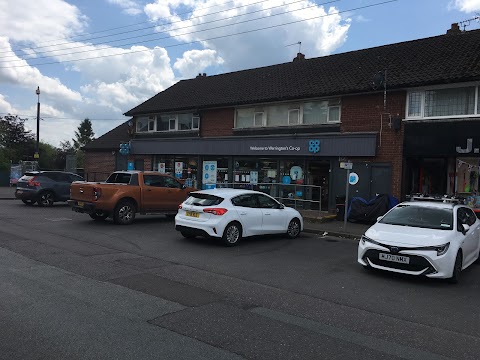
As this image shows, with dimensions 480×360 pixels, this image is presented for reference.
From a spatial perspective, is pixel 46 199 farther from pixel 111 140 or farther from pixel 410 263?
pixel 410 263

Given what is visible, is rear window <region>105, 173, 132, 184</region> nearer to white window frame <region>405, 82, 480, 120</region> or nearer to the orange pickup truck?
the orange pickup truck

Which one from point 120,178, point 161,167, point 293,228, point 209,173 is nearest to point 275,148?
point 209,173

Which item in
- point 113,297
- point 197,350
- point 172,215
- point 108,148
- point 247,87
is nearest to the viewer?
point 197,350

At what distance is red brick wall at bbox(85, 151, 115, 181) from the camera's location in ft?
99.5

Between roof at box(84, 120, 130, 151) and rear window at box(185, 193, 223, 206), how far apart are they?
66.0 feet

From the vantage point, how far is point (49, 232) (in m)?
11.4

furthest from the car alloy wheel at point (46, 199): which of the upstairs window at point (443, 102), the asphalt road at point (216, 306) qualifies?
the upstairs window at point (443, 102)

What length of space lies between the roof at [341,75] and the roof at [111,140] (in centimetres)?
528

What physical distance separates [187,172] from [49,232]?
41.3ft

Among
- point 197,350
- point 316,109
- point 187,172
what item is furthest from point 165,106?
point 197,350

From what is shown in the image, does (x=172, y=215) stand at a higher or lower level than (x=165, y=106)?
lower

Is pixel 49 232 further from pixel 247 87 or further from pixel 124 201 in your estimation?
pixel 247 87

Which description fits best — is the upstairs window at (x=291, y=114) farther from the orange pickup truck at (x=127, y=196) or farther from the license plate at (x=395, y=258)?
the license plate at (x=395, y=258)

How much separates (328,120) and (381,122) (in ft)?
8.05
